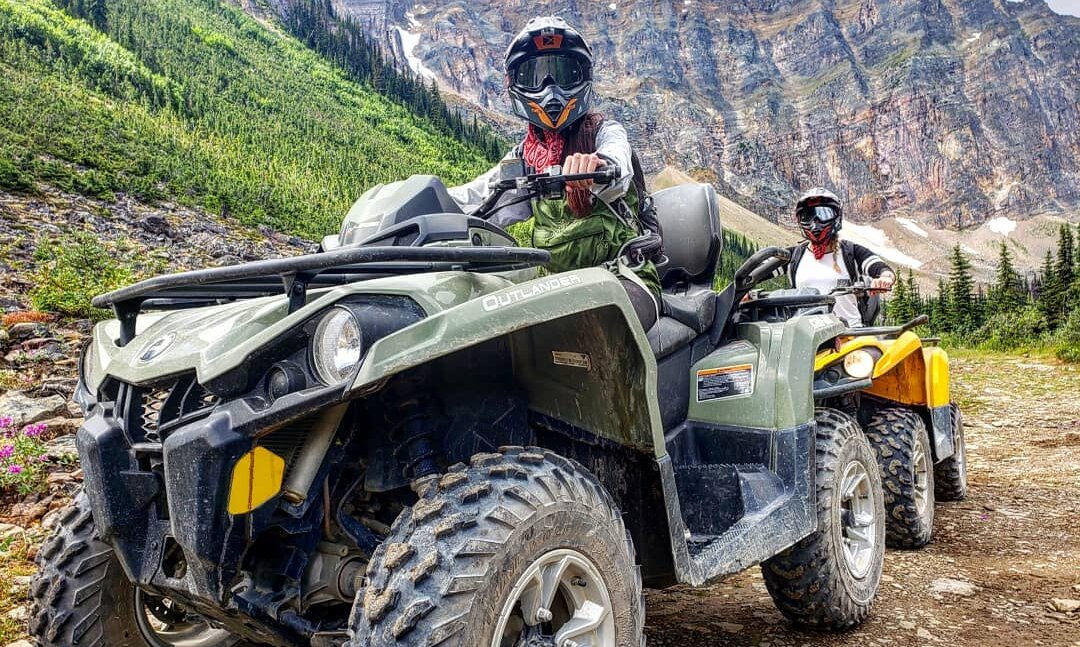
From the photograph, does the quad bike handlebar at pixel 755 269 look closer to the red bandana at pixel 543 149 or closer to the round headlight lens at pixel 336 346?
the red bandana at pixel 543 149

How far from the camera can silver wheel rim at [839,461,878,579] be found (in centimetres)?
349

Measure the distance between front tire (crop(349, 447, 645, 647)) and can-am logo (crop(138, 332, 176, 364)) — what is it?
83cm

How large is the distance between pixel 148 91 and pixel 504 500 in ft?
107

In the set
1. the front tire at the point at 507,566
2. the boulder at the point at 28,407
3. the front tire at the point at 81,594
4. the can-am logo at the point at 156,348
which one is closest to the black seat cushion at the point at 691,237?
the front tire at the point at 507,566

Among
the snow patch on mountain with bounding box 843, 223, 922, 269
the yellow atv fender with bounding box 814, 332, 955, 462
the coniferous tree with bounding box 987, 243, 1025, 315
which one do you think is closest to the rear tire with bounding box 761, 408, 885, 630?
the yellow atv fender with bounding box 814, 332, 955, 462

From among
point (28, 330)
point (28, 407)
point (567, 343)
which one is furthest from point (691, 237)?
point (28, 330)

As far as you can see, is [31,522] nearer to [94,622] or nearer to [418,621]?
[94,622]

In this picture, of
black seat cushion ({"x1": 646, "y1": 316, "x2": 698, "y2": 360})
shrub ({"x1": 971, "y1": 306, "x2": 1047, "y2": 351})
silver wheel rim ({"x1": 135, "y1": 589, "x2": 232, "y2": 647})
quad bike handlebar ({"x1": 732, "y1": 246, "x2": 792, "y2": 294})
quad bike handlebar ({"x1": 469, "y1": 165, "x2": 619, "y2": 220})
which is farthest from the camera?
shrub ({"x1": 971, "y1": 306, "x2": 1047, "y2": 351})

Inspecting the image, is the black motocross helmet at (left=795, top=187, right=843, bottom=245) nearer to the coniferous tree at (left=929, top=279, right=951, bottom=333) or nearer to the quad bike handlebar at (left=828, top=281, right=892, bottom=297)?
the quad bike handlebar at (left=828, top=281, right=892, bottom=297)

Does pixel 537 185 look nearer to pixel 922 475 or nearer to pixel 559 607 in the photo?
pixel 559 607

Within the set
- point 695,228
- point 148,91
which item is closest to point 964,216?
point 148,91

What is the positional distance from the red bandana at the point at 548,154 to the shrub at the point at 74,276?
5.16m

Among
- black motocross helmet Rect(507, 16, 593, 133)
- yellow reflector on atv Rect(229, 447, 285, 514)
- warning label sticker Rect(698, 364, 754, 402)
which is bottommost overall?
warning label sticker Rect(698, 364, 754, 402)

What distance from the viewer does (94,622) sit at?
2424 mm
